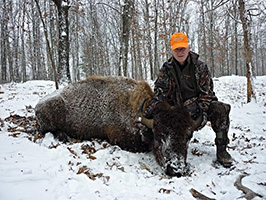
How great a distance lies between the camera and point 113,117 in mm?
4457

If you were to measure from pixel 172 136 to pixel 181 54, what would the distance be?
1.66 metres

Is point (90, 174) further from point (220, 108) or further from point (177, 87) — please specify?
point (220, 108)

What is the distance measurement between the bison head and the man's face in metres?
1.07

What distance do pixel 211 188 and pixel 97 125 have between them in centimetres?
290

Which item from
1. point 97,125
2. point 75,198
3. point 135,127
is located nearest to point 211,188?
point 75,198

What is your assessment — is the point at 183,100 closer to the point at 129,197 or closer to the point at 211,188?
the point at 211,188

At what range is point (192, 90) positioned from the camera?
12.7 ft

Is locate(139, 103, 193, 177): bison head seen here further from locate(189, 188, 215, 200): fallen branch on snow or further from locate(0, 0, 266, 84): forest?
locate(0, 0, 266, 84): forest

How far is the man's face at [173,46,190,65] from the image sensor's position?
373cm

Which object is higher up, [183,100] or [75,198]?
[183,100]

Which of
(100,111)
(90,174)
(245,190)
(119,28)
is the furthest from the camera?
(119,28)

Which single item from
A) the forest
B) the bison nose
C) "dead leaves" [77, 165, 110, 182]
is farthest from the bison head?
the forest

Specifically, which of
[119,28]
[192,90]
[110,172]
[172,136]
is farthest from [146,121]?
[119,28]

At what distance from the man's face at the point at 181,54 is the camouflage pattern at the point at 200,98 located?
17cm
